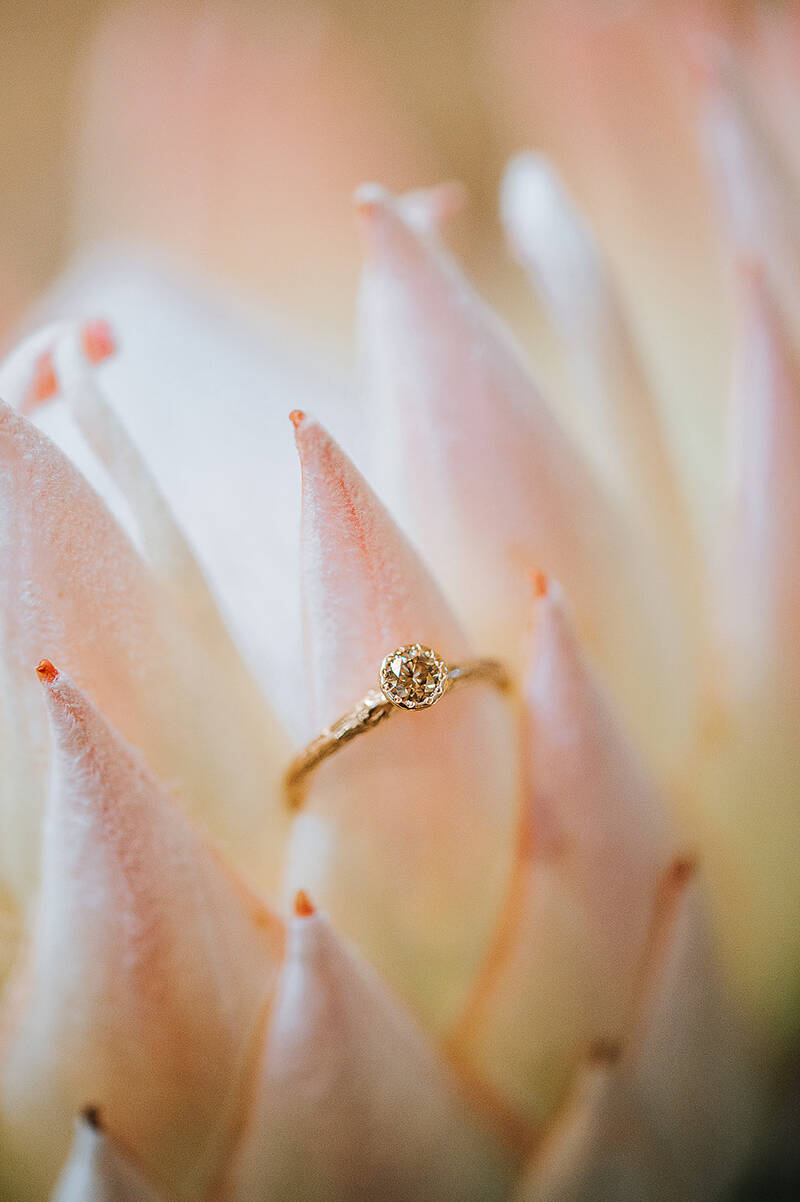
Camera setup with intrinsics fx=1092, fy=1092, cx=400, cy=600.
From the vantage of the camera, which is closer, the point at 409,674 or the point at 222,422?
the point at 409,674

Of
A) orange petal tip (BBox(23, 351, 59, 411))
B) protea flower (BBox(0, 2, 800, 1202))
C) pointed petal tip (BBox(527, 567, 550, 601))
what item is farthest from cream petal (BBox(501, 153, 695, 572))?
orange petal tip (BBox(23, 351, 59, 411))

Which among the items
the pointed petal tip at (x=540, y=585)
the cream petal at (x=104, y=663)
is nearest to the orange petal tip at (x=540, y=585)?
the pointed petal tip at (x=540, y=585)

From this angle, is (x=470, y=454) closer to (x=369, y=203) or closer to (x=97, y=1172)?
(x=369, y=203)

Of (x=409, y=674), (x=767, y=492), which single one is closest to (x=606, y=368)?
(x=767, y=492)

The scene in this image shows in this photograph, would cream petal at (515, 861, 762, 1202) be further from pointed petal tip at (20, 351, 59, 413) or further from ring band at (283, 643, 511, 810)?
pointed petal tip at (20, 351, 59, 413)

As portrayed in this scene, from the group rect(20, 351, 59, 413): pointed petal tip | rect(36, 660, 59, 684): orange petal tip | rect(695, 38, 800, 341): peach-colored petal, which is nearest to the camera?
rect(36, 660, 59, 684): orange petal tip
